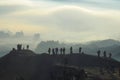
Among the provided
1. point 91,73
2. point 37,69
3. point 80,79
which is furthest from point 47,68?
point 80,79

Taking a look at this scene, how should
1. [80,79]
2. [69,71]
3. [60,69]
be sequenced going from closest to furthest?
[80,79] < [69,71] < [60,69]

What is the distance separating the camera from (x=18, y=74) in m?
196

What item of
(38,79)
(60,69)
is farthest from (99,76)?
(38,79)

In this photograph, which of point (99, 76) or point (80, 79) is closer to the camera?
point (80, 79)

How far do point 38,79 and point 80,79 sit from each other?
1561 inches

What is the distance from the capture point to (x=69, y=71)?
165000 mm

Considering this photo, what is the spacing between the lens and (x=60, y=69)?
17688cm

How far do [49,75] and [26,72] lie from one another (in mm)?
19137

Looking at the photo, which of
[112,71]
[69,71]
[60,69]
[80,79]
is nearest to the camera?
[80,79]

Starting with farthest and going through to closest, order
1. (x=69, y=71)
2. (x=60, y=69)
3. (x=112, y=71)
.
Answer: (x=112, y=71) → (x=60, y=69) → (x=69, y=71)

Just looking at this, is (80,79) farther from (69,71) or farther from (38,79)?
(38,79)

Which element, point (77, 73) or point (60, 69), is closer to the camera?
point (77, 73)

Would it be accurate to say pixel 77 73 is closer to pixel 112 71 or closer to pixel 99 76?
pixel 99 76

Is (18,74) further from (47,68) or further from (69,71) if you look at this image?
(69,71)
